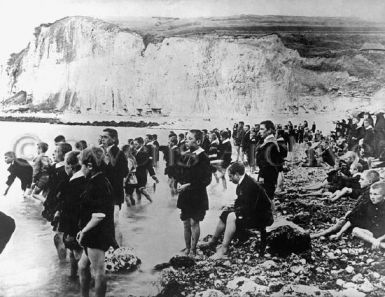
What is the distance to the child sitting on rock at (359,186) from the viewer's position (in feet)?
12.0

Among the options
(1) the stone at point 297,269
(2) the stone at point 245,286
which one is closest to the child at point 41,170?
(2) the stone at point 245,286

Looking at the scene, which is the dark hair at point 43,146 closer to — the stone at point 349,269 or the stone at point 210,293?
the stone at point 210,293

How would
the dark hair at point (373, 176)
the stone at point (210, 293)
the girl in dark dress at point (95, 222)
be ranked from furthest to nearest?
the dark hair at point (373, 176), the stone at point (210, 293), the girl in dark dress at point (95, 222)

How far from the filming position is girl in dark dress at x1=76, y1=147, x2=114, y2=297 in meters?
3.34

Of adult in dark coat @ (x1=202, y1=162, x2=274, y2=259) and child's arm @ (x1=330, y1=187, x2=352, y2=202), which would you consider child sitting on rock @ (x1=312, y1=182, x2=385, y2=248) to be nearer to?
child's arm @ (x1=330, y1=187, x2=352, y2=202)

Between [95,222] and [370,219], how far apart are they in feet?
7.08

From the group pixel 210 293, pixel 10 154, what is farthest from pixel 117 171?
pixel 210 293

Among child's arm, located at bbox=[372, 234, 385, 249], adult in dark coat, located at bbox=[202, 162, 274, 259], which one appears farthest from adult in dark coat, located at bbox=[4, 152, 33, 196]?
child's arm, located at bbox=[372, 234, 385, 249]

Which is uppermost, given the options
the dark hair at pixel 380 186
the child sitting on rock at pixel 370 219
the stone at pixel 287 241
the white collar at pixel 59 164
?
the white collar at pixel 59 164

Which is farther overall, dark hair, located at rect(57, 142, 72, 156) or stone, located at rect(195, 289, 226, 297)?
dark hair, located at rect(57, 142, 72, 156)

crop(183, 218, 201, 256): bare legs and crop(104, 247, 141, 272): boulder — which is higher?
crop(183, 218, 201, 256): bare legs

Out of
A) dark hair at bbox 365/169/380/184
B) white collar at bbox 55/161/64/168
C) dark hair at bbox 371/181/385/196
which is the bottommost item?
dark hair at bbox 371/181/385/196

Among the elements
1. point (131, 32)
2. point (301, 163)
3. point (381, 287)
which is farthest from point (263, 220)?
point (131, 32)

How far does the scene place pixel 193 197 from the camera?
358cm
